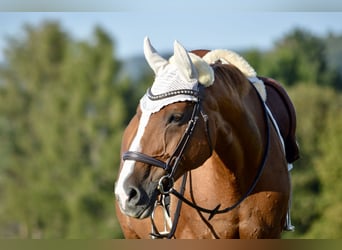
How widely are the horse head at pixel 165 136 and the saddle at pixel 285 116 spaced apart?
3.95 ft

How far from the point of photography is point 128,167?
443cm

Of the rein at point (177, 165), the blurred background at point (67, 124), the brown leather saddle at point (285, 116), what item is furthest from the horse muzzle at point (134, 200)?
the blurred background at point (67, 124)

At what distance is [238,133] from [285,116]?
909mm

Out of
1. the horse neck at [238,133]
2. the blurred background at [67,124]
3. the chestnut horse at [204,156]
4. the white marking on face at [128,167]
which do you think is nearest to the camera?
the white marking on face at [128,167]

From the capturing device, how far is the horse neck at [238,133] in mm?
4898

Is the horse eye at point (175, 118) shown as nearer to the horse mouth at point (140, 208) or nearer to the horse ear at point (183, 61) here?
the horse ear at point (183, 61)

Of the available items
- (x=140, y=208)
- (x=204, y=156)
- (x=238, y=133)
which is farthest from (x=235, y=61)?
(x=140, y=208)

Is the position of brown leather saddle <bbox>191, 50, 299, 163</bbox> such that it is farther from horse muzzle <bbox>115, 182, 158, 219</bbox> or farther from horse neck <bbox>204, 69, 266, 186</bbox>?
horse muzzle <bbox>115, 182, 158, 219</bbox>

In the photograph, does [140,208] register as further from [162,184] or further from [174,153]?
[174,153]

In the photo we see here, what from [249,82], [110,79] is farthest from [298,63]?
[249,82]

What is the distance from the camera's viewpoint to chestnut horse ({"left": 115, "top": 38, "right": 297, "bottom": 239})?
177 inches

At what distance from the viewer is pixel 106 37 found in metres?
39.8

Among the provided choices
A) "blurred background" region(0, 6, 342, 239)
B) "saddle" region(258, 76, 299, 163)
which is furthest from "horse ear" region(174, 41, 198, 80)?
"blurred background" region(0, 6, 342, 239)

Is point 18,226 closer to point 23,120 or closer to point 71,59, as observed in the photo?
point 23,120
